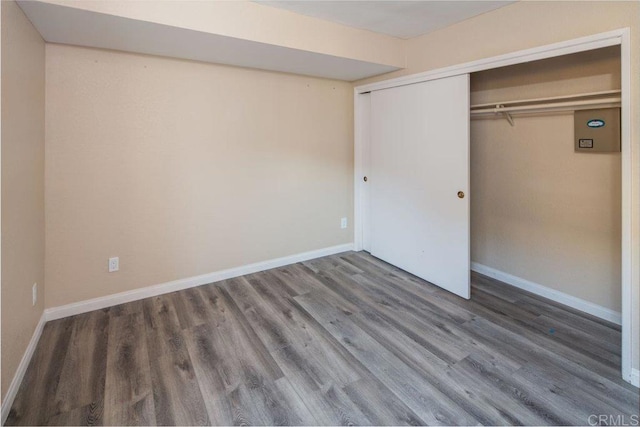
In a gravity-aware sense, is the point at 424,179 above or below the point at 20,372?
above

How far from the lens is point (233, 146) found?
3.34m

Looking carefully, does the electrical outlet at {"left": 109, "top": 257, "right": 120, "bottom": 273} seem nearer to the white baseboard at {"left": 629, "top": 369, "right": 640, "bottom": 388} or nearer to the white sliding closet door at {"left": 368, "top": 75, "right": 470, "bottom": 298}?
the white sliding closet door at {"left": 368, "top": 75, "right": 470, "bottom": 298}

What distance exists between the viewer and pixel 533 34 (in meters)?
2.36

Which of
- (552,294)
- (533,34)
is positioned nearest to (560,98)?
(533,34)

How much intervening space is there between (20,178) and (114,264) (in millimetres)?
1096

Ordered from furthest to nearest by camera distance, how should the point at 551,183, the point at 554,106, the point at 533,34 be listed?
the point at 551,183 → the point at 554,106 → the point at 533,34

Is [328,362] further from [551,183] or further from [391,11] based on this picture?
[391,11]

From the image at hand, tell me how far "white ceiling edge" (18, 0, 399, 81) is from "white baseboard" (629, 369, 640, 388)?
2994 mm

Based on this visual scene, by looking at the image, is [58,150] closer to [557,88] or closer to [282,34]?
[282,34]

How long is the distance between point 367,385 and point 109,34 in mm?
2910

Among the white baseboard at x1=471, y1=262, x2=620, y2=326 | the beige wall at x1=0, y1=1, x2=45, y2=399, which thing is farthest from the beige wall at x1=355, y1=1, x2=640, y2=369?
the beige wall at x1=0, y1=1, x2=45, y2=399

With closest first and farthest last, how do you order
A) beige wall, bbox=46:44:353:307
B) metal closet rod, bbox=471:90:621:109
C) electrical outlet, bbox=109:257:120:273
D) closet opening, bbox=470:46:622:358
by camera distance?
metal closet rod, bbox=471:90:621:109 < closet opening, bbox=470:46:622:358 < beige wall, bbox=46:44:353:307 < electrical outlet, bbox=109:257:120:273

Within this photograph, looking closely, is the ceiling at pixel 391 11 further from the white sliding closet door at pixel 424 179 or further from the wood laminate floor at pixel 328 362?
the wood laminate floor at pixel 328 362

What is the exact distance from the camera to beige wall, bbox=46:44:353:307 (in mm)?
2613
